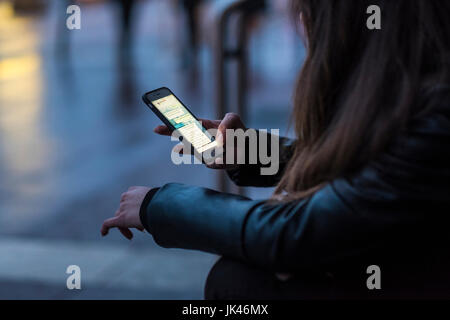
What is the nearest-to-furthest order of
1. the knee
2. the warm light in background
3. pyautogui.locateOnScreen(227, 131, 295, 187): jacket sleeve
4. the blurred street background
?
1. the knee
2. pyautogui.locateOnScreen(227, 131, 295, 187): jacket sleeve
3. the blurred street background
4. the warm light in background

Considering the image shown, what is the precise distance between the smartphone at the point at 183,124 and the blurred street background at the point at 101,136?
261 mm

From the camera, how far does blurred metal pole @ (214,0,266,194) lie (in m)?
3.16

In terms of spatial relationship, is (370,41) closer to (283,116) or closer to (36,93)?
(283,116)

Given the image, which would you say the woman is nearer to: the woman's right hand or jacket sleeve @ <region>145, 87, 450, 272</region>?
jacket sleeve @ <region>145, 87, 450, 272</region>

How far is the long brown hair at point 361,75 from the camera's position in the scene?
4.60 ft

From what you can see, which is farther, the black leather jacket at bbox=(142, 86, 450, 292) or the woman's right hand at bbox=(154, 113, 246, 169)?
the woman's right hand at bbox=(154, 113, 246, 169)

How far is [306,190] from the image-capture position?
150 centimetres

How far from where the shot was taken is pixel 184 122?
1.89 metres

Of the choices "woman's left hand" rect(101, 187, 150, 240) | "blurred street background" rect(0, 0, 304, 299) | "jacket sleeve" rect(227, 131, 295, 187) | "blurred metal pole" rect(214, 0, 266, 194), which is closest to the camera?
"woman's left hand" rect(101, 187, 150, 240)

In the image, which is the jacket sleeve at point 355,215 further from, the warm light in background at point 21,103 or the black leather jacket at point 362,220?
the warm light in background at point 21,103

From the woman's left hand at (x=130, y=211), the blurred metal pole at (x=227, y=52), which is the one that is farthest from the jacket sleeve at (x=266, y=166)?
the blurred metal pole at (x=227, y=52)

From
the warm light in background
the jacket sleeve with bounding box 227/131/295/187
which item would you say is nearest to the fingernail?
the jacket sleeve with bounding box 227/131/295/187
